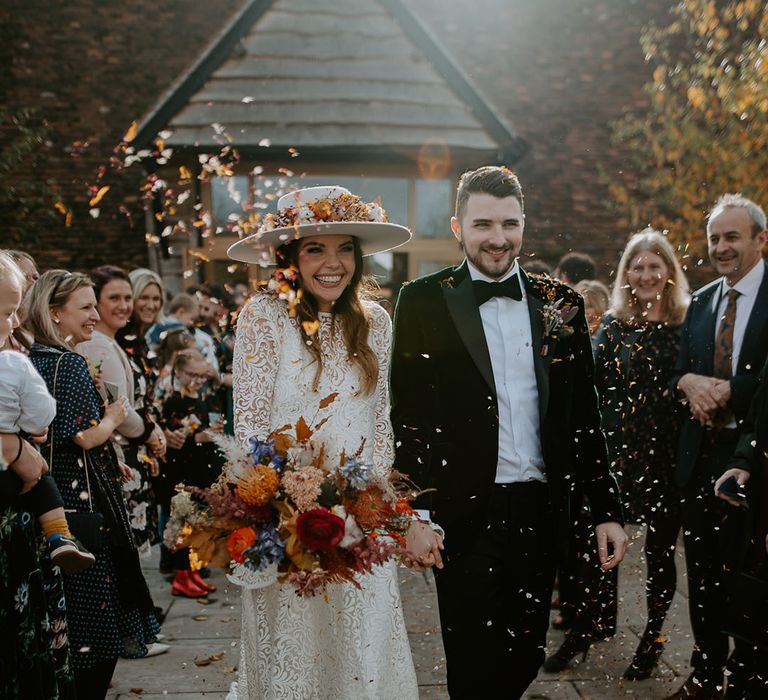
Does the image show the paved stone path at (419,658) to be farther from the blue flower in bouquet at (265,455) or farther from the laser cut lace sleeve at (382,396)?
the blue flower in bouquet at (265,455)

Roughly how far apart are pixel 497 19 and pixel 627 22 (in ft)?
8.17

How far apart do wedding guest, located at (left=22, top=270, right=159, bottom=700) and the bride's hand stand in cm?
162

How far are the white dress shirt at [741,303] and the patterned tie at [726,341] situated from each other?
2cm

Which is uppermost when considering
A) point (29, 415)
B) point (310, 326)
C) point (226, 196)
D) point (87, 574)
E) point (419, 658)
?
point (226, 196)

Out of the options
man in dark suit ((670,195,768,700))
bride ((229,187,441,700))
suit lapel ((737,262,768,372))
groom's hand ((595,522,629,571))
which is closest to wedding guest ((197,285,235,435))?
bride ((229,187,441,700))

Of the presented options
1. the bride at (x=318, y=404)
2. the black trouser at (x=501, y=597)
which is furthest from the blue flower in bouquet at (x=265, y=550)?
the black trouser at (x=501, y=597)

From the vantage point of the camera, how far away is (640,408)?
488 cm

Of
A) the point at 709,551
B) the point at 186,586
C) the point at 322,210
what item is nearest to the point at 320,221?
the point at 322,210

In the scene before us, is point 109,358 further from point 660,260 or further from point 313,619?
point 660,260

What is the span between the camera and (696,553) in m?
4.26

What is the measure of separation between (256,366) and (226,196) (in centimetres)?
862

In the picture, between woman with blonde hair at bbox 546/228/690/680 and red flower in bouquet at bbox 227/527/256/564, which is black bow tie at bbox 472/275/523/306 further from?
woman with blonde hair at bbox 546/228/690/680

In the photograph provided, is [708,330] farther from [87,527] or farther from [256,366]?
[87,527]

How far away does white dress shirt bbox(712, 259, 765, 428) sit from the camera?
13.8 feet
